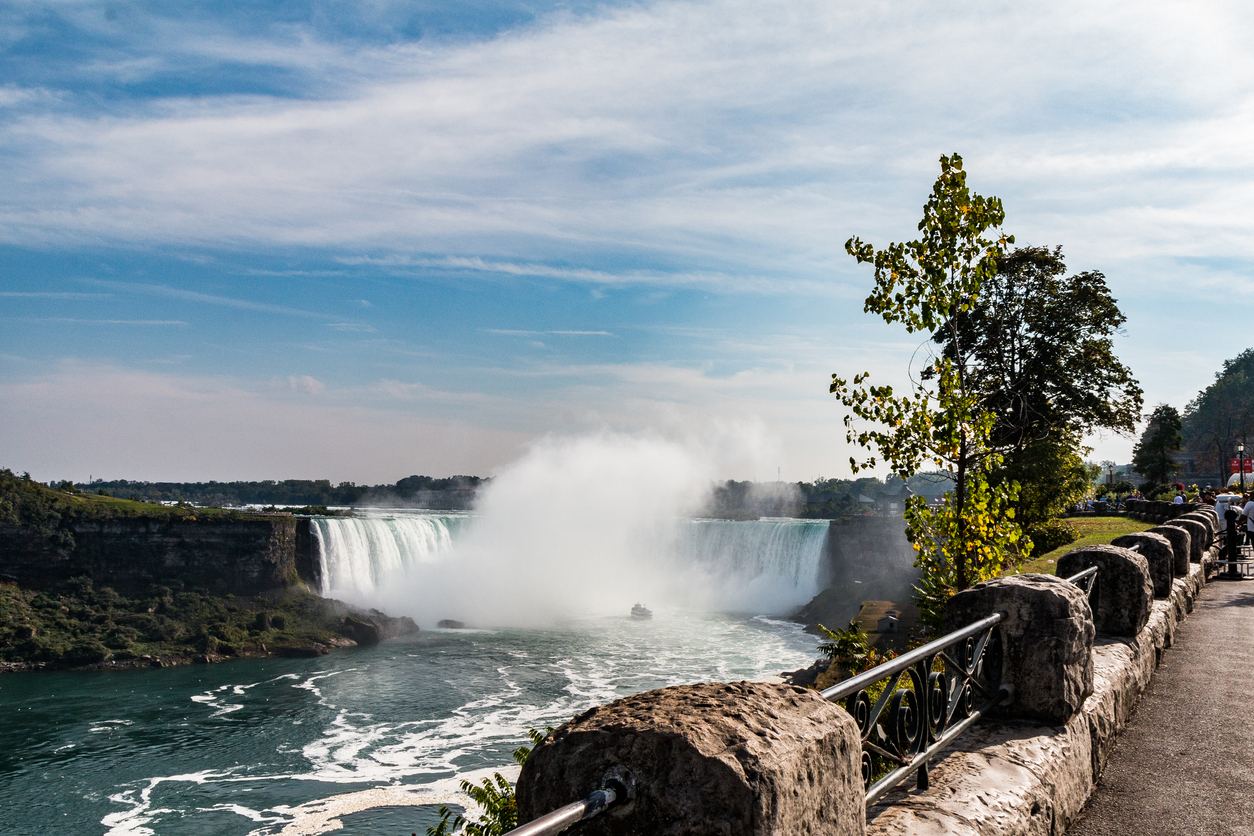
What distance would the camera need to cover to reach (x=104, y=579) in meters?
56.5

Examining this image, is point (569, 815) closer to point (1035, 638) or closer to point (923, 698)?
point (923, 698)

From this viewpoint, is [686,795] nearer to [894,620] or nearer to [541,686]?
[894,620]

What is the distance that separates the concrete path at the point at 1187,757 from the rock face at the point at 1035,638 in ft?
1.63

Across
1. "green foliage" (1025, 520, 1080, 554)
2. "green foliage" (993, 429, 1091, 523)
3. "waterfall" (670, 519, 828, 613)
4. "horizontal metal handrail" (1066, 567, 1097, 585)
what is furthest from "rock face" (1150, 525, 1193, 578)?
"waterfall" (670, 519, 828, 613)

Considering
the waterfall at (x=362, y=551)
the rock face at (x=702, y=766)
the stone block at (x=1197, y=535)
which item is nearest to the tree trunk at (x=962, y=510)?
the rock face at (x=702, y=766)

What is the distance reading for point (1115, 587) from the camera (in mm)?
5836

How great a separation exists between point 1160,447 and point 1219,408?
176 ft

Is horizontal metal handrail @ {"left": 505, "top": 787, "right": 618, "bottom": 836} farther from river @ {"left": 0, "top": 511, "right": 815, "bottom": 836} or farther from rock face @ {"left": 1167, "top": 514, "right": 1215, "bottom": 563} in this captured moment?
river @ {"left": 0, "top": 511, "right": 815, "bottom": 836}

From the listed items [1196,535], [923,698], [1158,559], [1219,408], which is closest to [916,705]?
[923,698]

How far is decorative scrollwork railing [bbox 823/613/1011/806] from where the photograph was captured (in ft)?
8.55

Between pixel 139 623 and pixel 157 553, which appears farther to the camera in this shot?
pixel 157 553

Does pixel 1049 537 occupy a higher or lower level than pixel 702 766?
lower

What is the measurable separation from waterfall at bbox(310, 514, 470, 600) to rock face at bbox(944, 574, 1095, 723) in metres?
50.4

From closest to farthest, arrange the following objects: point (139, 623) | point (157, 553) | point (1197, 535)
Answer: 1. point (1197, 535)
2. point (139, 623)
3. point (157, 553)
